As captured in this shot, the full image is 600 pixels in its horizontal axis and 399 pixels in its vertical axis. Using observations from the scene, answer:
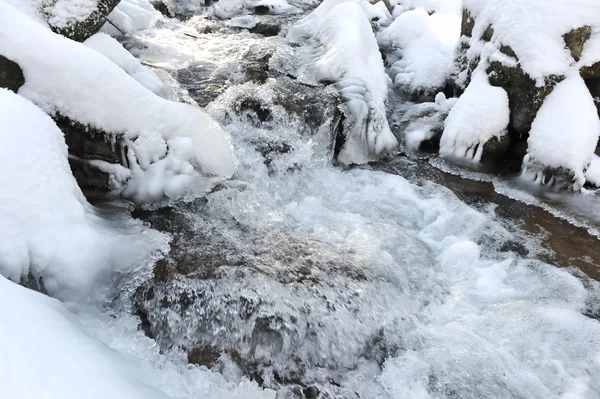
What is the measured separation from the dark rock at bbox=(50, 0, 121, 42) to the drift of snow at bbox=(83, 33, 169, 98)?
87 mm

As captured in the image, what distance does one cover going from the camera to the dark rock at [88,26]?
14.7ft

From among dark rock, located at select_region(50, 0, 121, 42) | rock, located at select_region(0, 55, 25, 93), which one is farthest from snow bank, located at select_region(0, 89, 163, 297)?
dark rock, located at select_region(50, 0, 121, 42)

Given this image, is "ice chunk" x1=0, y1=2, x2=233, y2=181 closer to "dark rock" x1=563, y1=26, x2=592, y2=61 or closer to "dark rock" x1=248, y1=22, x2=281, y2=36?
"dark rock" x1=563, y1=26, x2=592, y2=61

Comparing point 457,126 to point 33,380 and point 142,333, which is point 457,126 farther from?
point 33,380

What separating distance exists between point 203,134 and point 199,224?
0.94 metres

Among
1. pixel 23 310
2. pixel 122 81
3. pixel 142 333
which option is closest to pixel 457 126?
pixel 122 81

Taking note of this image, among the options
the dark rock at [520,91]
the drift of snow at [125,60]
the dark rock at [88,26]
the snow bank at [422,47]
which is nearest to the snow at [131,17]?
the dark rock at [88,26]

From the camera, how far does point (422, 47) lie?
818cm

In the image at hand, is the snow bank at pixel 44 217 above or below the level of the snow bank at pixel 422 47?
below

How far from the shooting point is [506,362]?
2990mm

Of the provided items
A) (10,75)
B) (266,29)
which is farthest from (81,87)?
(266,29)

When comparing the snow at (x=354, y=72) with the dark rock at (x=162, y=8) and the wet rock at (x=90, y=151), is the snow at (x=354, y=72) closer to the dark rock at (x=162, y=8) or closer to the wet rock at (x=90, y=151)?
the wet rock at (x=90, y=151)

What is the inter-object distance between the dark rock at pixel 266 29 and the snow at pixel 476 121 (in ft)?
14.3

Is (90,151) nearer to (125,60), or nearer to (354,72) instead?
(125,60)
